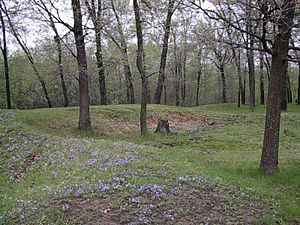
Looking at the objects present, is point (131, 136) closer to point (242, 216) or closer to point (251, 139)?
point (251, 139)

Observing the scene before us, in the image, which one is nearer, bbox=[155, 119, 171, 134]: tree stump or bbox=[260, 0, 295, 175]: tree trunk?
bbox=[260, 0, 295, 175]: tree trunk

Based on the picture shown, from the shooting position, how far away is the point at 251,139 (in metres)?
15.0

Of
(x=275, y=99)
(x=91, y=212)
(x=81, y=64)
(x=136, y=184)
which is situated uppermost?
(x=81, y=64)

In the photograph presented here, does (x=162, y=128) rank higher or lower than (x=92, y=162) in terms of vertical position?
higher

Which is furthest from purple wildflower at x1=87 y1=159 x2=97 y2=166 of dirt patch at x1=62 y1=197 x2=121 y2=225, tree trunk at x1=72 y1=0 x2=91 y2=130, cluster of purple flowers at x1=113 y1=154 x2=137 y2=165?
tree trunk at x1=72 y1=0 x2=91 y2=130

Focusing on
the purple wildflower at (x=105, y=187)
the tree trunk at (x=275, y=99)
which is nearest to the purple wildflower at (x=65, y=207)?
the purple wildflower at (x=105, y=187)

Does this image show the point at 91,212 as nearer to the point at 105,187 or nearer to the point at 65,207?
the point at 65,207

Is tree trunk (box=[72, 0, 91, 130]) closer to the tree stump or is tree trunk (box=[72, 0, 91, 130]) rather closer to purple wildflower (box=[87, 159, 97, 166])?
the tree stump

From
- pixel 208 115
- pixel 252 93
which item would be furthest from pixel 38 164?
pixel 252 93

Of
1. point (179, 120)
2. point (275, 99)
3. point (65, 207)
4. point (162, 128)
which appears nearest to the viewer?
point (65, 207)

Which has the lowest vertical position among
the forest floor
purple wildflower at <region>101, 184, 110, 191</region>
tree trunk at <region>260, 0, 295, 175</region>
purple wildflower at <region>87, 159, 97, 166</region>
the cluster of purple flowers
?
the forest floor

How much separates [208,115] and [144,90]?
10.7 meters

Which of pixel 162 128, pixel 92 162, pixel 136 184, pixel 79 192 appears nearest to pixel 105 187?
pixel 79 192

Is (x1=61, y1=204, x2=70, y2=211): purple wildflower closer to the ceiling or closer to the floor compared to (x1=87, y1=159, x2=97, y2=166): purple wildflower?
closer to the floor
